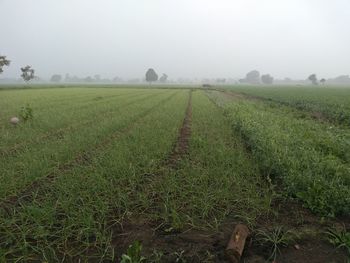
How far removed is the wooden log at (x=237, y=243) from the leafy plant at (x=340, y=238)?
3.23 feet

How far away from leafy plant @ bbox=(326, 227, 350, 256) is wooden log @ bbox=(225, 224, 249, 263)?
986 mm

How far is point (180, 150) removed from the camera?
23.0ft

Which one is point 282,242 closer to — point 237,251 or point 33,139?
point 237,251

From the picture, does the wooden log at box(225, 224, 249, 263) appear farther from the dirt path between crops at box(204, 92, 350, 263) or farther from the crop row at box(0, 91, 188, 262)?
the crop row at box(0, 91, 188, 262)

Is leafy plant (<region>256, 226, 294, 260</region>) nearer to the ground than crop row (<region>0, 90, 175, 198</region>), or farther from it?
farther from it

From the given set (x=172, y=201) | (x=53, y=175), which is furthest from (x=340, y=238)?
(x=53, y=175)

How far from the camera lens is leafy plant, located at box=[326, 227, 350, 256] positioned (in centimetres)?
309

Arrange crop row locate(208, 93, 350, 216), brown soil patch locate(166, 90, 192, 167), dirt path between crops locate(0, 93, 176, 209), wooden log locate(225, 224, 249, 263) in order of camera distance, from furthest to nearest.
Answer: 1. brown soil patch locate(166, 90, 192, 167)
2. dirt path between crops locate(0, 93, 176, 209)
3. crop row locate(208, 93, 350, 216)
4. wooden log locate(225, 224, 249, 263)

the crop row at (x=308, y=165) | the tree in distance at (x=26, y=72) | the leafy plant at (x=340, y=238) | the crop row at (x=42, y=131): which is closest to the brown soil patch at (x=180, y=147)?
the crop row at (x=308, y=165)

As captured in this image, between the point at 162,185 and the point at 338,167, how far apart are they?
3.27 m

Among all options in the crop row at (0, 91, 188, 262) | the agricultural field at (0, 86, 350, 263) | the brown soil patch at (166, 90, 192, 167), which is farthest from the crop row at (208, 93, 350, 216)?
the crop row at (0, 91, 188, 262)

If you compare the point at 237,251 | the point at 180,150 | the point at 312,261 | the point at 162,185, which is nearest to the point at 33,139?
the point at 180,150

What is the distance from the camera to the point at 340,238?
3.21 m

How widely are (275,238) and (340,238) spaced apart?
749 millimetres
